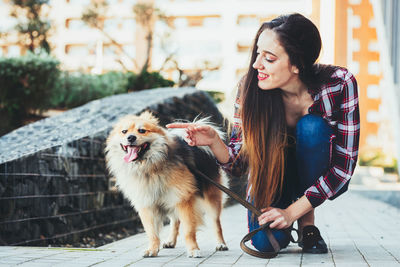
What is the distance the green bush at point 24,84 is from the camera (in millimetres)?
8156

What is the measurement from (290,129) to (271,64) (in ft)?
1.74

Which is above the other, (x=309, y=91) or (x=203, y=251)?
(x=309, y=91)

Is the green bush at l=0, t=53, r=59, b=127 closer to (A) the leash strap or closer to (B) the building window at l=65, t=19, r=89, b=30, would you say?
(A) the leash strap

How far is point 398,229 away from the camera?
4488 millimetres

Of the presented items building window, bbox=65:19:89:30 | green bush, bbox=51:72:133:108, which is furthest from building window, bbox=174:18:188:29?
green bush, bbox=51:72:133:108

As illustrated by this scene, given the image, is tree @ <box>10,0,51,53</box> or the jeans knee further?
tree @ <box>10,0,51,53</box>

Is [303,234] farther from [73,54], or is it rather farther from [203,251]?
[73,54]

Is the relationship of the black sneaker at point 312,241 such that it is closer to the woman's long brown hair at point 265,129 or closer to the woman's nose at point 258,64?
the woman's long brown hair at point 265,129

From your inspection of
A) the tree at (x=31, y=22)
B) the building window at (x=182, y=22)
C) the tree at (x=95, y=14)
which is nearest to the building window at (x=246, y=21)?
the building window at (x=182, y=22)

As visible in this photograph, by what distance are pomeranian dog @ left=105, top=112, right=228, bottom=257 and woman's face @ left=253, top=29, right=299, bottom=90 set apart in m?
0.66

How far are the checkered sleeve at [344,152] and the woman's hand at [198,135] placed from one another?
0.62 metres

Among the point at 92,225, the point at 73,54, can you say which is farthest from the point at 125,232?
the point at 73,54

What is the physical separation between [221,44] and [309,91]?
123 ft

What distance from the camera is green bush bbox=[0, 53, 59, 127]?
26.8 feet
